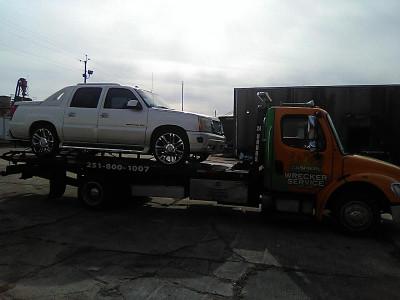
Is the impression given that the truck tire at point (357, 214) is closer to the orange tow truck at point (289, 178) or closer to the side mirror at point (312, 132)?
the orange tow truck at point (289, 178)

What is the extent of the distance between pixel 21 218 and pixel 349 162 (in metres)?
6.27

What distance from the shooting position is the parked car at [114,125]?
718 centimetres

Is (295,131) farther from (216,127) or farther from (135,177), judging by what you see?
(135,177)

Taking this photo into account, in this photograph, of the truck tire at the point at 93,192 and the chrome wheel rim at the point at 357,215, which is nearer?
the chrome wheel rim at the point at 357,215

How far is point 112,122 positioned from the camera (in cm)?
742

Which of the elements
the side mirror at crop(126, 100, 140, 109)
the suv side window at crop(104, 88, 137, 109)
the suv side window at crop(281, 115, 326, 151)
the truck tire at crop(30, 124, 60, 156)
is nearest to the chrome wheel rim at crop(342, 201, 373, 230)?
the suv side window at crop(281, 115, 326, 151)

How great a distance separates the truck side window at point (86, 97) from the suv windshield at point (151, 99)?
0.96 meters

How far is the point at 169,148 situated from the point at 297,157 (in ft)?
8.22

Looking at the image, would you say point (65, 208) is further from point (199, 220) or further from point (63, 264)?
point (63, 264)

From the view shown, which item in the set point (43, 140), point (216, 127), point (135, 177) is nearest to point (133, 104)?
point (135, 177)

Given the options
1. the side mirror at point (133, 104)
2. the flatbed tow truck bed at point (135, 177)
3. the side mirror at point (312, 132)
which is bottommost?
the flatbed tow truck bed at point (135, 177)

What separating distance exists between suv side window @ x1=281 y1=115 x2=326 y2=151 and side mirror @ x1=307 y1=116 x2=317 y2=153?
21cm

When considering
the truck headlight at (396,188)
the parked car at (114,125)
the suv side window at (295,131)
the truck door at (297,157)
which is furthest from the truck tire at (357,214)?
the parked car at (114,125)

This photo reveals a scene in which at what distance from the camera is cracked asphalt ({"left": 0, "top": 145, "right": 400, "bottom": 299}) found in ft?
13.0
